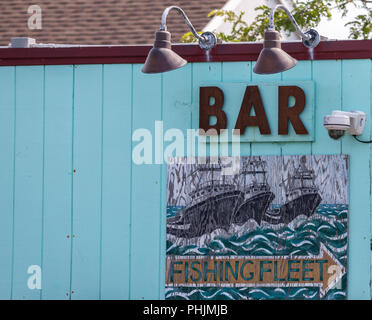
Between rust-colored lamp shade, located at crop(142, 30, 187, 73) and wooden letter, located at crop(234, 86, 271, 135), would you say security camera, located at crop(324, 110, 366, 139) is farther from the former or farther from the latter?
rust-colored lamp shade, located at crop(142, 30, 187, 73)

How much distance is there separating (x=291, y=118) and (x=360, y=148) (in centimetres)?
64

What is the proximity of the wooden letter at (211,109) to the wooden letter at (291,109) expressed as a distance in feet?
1.64

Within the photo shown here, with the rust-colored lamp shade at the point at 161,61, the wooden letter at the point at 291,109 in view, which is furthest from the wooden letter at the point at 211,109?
the rust-colored lamp shade at the point at 161,61

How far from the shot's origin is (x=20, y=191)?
24.4ft

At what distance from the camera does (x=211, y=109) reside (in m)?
7.13

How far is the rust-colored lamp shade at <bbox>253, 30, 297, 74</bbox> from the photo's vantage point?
6406 mm

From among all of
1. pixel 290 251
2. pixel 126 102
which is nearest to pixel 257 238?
pixel 290 251

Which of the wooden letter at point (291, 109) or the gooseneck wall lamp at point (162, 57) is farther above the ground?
the gooseneck wall lamp at point (162, 57)

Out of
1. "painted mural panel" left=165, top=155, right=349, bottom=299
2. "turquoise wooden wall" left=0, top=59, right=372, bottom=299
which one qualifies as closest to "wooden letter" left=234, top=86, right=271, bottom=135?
"turquoise wooden wall" left=0, top=59, right=372, bottom=299

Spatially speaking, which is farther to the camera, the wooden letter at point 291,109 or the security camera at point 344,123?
the wooden letter at point 291,109

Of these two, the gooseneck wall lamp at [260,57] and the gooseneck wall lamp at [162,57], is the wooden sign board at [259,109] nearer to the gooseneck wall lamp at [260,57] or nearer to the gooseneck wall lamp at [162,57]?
the gooseneck wall lamp at [260,57]

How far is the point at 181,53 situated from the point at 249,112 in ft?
2.68

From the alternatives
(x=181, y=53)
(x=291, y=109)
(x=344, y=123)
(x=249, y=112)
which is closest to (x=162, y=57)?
(x=181, y=53)

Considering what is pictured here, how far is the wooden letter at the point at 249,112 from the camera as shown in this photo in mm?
7055
